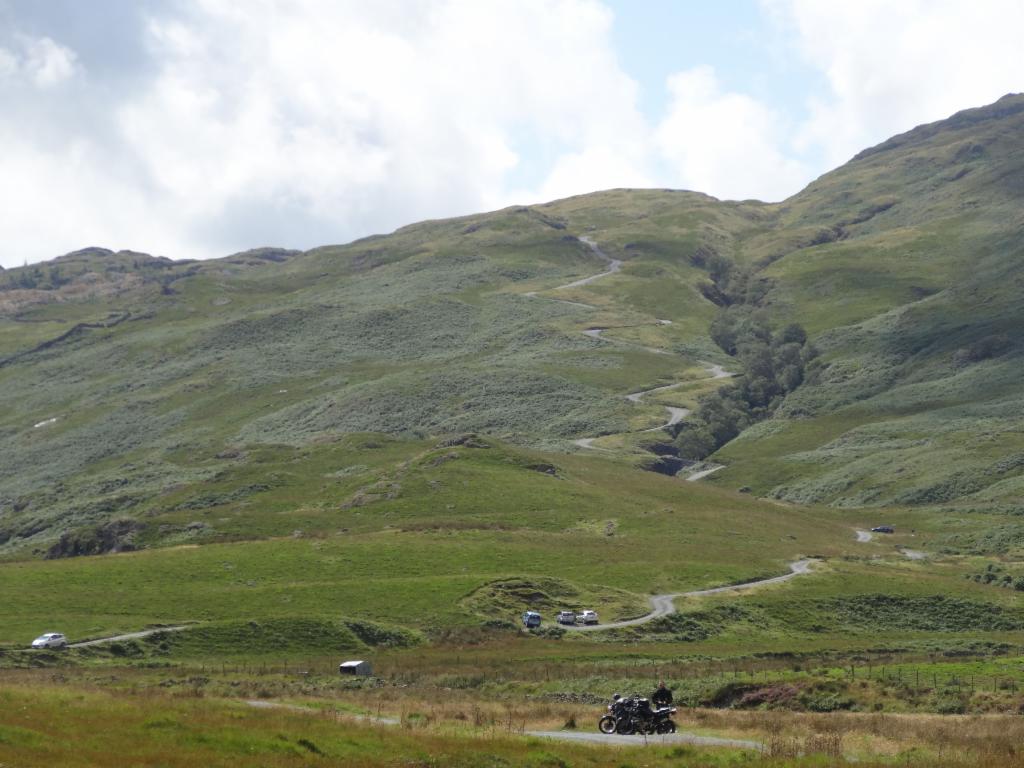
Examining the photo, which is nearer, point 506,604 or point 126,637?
point 126,637

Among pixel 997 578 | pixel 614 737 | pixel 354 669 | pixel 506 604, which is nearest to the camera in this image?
pixel 614 737

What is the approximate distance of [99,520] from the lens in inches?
6757

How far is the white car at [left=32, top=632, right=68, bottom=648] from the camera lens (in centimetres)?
7506

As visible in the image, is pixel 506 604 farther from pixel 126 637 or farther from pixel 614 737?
pixel 614 737

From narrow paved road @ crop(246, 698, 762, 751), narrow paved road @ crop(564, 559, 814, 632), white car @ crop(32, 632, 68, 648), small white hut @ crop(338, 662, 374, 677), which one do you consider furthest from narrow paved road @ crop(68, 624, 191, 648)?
A: narrow paved road @ crop(246, 698, 762, 751)

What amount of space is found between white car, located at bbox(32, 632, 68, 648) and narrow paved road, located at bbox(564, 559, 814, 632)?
3732cm

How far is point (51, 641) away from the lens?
75500 millimetres

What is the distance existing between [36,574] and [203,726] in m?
75.5

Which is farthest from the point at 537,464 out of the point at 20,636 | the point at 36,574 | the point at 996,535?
the point at 20,636

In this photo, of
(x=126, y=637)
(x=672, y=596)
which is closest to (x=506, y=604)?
(x=672, y=596)

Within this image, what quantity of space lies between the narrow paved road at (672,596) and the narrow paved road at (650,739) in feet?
150

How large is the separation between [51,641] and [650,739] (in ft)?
167

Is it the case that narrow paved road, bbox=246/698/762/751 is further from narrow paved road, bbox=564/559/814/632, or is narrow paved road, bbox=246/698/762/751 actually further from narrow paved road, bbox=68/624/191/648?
narrow paved road, bbox=564/559/814/632

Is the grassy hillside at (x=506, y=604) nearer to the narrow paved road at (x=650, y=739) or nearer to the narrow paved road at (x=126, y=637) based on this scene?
the narrow paved road at (x=126, y=637)
